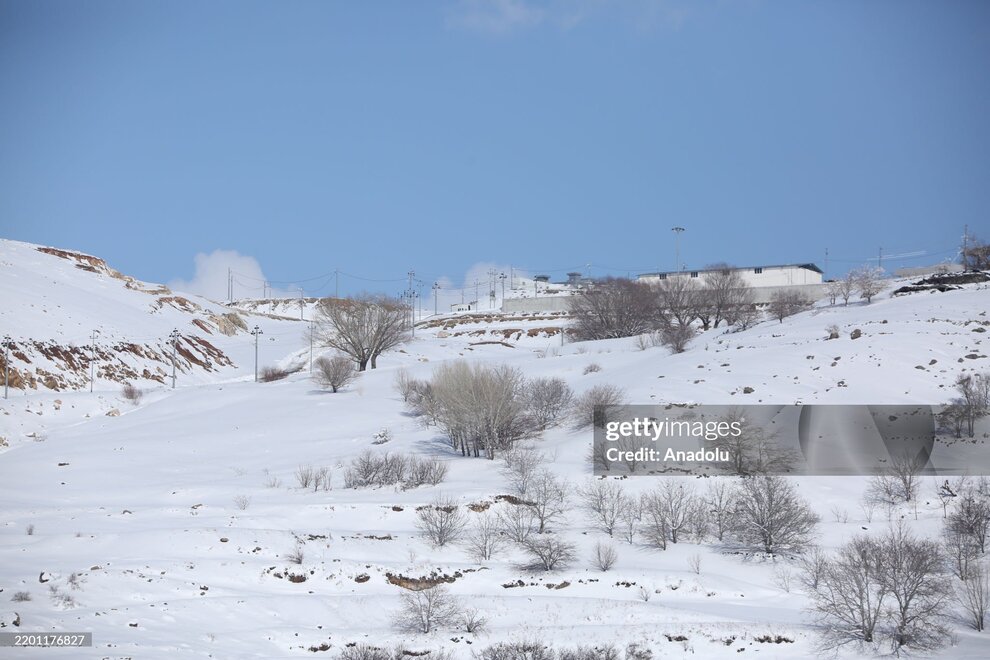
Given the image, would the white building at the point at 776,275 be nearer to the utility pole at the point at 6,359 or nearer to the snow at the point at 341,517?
the snow at the point at 341,517

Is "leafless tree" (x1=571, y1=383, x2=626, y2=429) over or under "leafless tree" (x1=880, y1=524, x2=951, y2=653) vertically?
over

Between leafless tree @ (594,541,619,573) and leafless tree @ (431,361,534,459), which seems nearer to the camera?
leafless tree @ (594,541,619,573)

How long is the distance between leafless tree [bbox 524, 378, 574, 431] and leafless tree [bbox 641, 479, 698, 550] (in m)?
11.3

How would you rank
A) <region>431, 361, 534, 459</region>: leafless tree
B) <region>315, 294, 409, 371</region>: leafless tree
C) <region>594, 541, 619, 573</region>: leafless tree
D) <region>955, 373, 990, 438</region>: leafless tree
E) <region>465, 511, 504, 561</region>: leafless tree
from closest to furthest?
<region>594, 541, 619, 573</region>: leafless tree, <region>465, 511, 504, 561</region>: leafless tree, <region>955, 373, 990, 438</region>: leafless tree, <region>431, 361, 534, 459</region>: leafless tree, <region>315, 294, 409, 371</region>: leafless tree

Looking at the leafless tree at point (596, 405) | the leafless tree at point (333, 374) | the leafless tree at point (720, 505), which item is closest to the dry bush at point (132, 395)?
the leafless tree at point (333, 374)

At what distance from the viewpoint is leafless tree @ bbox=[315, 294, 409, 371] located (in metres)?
63.3

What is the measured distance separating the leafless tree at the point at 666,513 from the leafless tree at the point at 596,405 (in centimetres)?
857

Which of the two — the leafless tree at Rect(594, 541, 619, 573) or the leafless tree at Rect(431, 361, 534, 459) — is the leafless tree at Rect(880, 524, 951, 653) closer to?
the leafless tree at Rect(594, 541, 619, 573)

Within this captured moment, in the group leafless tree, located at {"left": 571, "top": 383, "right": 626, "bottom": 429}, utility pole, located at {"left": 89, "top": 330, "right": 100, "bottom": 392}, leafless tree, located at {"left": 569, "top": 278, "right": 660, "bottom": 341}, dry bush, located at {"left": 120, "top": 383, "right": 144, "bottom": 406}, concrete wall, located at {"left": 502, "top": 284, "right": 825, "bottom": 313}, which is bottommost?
leafless tree, located at {"left": 571, "top": 383, "right": 626, "bottom": 429}

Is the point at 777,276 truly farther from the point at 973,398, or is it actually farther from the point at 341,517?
the point at 341,517

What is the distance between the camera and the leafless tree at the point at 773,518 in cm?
2381

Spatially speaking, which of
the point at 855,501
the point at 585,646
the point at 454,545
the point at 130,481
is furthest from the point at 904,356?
the point at 130,481
